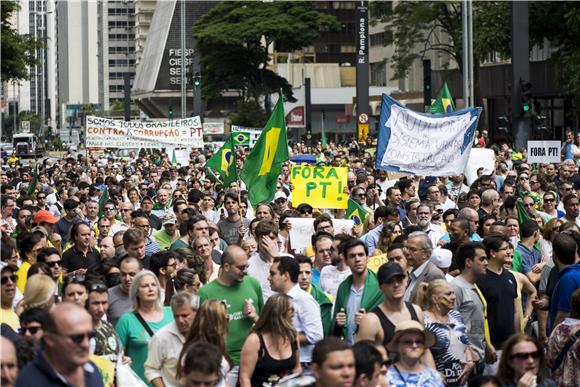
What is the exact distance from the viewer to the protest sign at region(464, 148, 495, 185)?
957 inches

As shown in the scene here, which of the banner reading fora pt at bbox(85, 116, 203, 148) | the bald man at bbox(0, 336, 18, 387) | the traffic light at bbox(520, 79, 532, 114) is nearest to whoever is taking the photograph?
the bald man at bbox(0, 336, 18, 387)

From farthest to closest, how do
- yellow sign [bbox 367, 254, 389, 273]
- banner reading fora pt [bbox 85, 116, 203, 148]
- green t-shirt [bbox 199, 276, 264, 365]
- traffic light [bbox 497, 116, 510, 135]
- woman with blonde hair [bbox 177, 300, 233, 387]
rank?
banner reading fora pt [bbox 85, 116, 203, 148], traffic light [bbox 497, 116, 510, 135], yellow sign [bbox 367, 254, 389, 273], green t-shirt [bbox 199, 276, 264, 365], woman with blonde hair [bbox 177, 300, 233, 387]

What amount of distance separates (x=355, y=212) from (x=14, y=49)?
27146 mm

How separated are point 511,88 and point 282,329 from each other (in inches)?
921

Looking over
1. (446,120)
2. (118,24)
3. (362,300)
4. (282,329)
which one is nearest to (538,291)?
(362,300)

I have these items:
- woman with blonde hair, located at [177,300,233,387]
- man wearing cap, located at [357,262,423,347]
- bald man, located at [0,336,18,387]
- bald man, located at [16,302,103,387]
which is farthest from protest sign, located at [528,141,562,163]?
bald man, located at [16,302,103,387]

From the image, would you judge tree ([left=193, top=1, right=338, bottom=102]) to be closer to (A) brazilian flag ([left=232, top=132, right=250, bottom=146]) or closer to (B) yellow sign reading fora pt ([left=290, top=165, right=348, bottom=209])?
(A) brazilian flag ([left=232, top=132, right=250, bottom=146])

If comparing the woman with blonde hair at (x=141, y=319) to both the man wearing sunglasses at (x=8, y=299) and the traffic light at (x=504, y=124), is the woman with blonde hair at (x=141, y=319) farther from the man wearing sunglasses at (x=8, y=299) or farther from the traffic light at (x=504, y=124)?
the traffic light at (x=504, y=124)

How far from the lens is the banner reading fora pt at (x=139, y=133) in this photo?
1353 inches

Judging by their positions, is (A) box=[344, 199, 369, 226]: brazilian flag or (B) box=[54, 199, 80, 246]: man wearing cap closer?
(B) box=[54, 199, 80, 246]: man wearing cap

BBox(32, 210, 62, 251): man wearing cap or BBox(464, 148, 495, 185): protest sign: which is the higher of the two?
BBox(464, 148, 495, 185): protest sign

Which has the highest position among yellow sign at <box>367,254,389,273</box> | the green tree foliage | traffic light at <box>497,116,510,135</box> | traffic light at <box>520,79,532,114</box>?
the green tree foliage

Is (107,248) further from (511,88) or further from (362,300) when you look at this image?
(511,88)

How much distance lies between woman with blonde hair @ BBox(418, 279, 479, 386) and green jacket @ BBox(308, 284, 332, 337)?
32.0 inches
